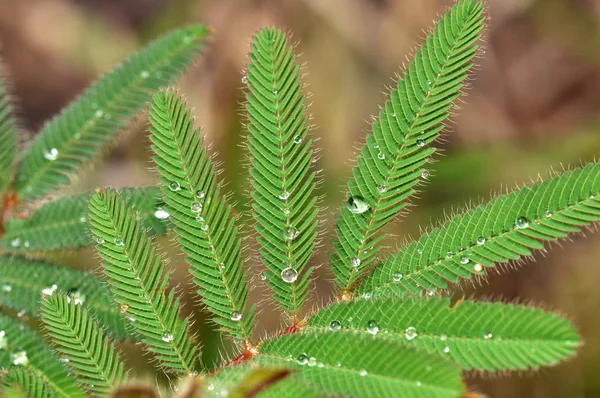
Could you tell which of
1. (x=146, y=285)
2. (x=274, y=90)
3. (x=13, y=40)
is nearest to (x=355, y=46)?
(x=13, y=40)

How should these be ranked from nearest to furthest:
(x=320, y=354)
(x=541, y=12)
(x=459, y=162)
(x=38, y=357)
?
(x=320, y=354) → (x=38, y=357) → (x=459, y=162) → (x=541, y=12)

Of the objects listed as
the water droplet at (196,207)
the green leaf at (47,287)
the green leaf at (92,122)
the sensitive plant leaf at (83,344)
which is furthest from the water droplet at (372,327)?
the green leaf at (92,122)

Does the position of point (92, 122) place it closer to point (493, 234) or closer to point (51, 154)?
point (51, 154)

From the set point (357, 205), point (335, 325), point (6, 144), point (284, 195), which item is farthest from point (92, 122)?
point (335, 325)

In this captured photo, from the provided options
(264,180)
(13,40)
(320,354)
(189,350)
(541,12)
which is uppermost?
(541,12)

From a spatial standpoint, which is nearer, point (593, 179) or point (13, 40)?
point (593, 179)

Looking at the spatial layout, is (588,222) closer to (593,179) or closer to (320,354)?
(593,179)
